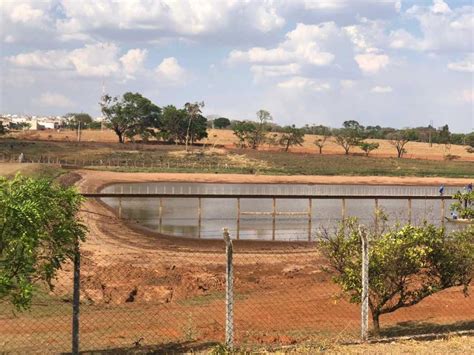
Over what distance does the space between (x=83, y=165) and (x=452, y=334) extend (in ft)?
249

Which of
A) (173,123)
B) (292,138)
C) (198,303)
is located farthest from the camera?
(292,138)

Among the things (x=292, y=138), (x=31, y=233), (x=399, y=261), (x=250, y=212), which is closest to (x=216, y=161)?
(x=292, y=138)

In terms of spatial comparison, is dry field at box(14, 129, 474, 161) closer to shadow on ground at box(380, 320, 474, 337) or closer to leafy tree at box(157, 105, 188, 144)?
leafy tree at box(157, 105, 188, 144)

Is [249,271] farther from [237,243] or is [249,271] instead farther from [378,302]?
[378,302]

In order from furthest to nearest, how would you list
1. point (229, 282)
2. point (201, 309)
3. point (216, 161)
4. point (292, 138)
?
point (292, 138) < point (216, 161) < point (201, 309) < point (229, 282)

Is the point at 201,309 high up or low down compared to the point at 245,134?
down

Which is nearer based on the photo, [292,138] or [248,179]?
[248,179]

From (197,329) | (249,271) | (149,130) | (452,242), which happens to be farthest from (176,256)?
(149,130)

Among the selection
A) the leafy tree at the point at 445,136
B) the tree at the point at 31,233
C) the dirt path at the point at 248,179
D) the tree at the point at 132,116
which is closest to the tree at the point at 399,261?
the tree at the point at 31,233

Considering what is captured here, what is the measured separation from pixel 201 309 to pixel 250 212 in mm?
24995

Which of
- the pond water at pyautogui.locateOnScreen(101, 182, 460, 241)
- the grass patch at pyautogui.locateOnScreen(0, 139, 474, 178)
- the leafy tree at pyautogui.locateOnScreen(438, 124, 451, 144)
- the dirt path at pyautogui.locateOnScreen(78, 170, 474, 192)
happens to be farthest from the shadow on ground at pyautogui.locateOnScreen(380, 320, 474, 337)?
the leafy tree at pyautogui.locateOnScreen(438, 124, 451, 144)

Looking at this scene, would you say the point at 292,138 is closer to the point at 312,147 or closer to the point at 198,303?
the point at 312,147

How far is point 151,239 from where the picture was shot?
30422 mm

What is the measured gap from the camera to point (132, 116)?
110 metres
